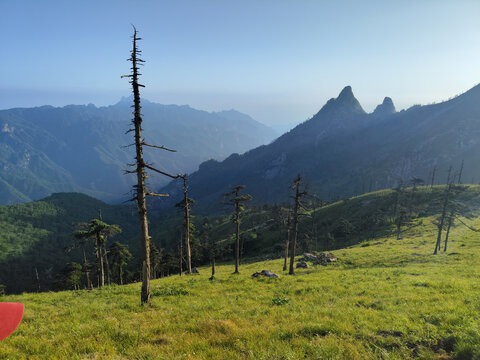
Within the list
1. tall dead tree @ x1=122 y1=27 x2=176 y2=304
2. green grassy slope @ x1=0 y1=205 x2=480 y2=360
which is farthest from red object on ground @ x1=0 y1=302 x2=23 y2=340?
tall dead tree @ x1=122 y1=27 x2=176 y2=304

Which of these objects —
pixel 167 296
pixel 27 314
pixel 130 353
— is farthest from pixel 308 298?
pixel 27 314

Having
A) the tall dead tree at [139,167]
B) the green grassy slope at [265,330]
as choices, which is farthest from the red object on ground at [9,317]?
the tall dead tree at [139,167]

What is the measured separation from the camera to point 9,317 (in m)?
6.73

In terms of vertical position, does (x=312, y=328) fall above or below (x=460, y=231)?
above

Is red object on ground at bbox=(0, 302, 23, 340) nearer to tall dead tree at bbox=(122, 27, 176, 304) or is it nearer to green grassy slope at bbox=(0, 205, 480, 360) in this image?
green grassy slope at bbox=(0, 205, 480, 360)

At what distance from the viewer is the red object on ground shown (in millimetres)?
6450

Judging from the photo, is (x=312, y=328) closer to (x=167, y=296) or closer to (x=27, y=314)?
(x=167, y=296)

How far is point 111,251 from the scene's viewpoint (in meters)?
50.8

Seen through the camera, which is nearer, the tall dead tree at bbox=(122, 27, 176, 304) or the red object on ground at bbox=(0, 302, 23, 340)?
the red object on ground at bbox=(0, 302, 23, 340)

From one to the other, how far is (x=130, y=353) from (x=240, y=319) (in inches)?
174

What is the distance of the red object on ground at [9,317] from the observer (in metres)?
6.45

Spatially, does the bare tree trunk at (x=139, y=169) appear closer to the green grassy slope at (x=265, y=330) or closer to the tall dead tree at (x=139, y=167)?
the tall dead tree at (x=139, y=167)

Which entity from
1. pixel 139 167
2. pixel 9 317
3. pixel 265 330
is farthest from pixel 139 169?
pixel 265 330

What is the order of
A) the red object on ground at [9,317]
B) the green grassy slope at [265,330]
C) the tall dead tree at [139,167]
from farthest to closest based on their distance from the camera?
the tall dead tree at [139,167], the green grassy slope at [265,330], the red object on ground at [9,317]
